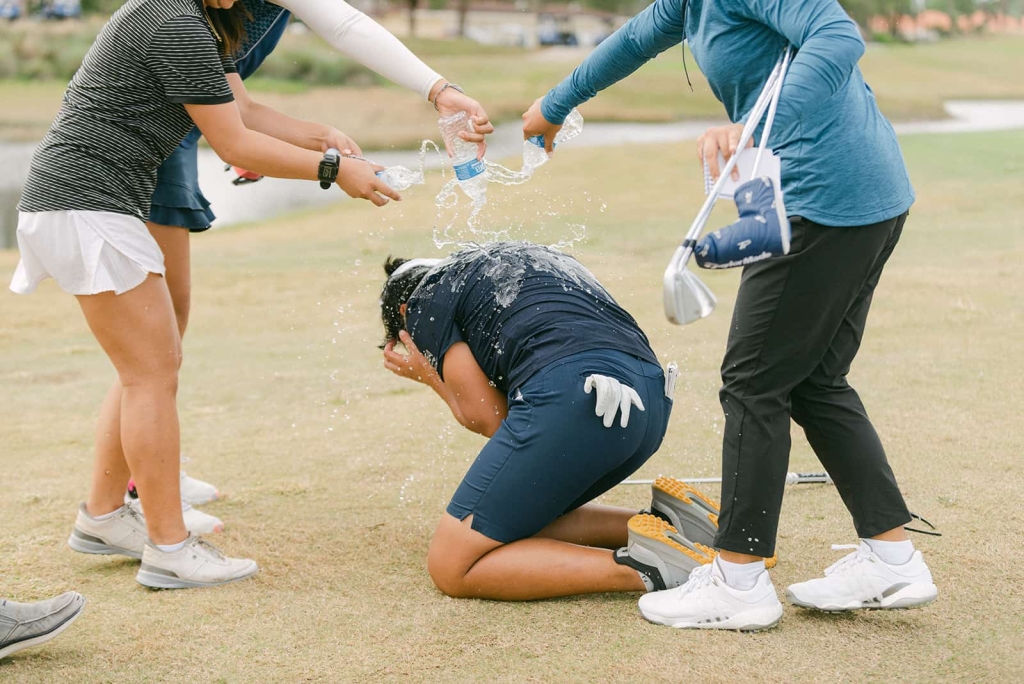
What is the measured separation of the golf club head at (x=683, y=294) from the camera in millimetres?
2029

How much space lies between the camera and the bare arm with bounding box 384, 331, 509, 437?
2.78 m

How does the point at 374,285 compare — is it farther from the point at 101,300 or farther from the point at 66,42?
the point at 66,42

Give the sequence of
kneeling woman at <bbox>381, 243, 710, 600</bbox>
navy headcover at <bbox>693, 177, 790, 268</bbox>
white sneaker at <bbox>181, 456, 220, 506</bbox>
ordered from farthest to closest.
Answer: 1. white sneaker at <bbox>181, 456, 220, 506</bbox>
2. kneeling woman at <bbox>381, 243, 710, 600</bbox>
3. navy headcover at <bbox>693, 177, 790, 268</bbox>

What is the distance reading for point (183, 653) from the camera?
2398 millimetres

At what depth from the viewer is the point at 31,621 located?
90.5 inches

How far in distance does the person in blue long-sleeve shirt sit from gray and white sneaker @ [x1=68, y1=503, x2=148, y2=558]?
134 cm

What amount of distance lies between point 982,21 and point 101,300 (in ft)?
190

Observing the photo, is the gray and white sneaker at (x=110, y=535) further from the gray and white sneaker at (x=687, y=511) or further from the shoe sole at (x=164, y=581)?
the gray and white sneaker at (x=687, y=511)

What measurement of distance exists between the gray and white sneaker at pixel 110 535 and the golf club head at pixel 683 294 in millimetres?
1700

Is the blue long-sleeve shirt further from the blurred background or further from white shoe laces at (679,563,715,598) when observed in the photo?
the blurred background

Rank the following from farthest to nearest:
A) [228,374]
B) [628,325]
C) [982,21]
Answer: [982,21], [228,374], [628,325]

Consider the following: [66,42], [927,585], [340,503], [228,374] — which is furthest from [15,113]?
[927,585]

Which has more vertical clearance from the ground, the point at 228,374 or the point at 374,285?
the point at 228,374

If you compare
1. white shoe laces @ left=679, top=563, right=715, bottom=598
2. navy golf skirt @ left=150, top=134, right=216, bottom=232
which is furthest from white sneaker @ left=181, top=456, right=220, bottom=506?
white shoe laces @ left=679, top=563, right=715, bottom=598
